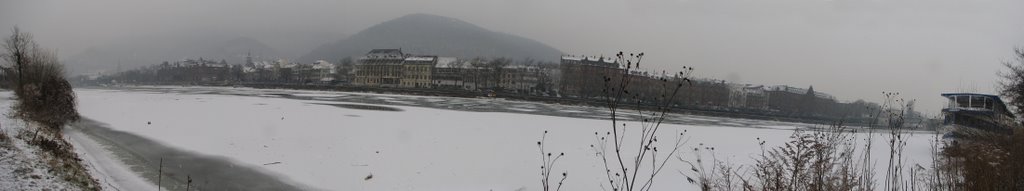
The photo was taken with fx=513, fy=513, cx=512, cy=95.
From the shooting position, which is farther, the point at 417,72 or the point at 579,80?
the point at 417,72

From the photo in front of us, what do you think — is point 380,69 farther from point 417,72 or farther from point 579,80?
point 579,80

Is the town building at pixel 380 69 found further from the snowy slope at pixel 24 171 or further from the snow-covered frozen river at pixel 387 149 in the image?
the snowy slope at pixel 24 171

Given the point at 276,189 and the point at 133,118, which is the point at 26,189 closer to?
the point at 276,189

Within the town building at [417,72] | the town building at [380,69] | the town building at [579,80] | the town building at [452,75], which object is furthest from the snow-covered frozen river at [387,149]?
the town building at [380,69]

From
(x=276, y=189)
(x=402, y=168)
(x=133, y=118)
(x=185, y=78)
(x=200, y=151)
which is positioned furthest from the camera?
(x=185, y=78)

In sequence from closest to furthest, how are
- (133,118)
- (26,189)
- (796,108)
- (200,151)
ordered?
(26,189)
(200,151)
(133,118)
(796,108)

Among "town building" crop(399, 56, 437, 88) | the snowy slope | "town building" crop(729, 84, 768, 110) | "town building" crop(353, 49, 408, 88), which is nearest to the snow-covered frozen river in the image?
the snowy slope

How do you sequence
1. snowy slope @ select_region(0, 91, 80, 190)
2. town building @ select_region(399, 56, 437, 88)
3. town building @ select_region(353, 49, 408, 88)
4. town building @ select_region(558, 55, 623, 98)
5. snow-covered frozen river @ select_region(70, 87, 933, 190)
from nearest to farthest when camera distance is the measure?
snowy slope @ select_region(0, 91, 80, 190) < snow-covered frozen river @ select_region(70, 87, 933, 190) < town building @ select_region(558, 55, 623, 98) < town building @ select_region(399, 56, 437, 88) < town building @ select_region(353, 49, 408, 88)

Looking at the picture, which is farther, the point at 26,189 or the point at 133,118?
the point at 133,118

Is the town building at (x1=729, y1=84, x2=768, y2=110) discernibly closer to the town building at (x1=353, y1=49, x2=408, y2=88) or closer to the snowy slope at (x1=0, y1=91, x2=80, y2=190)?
the town building at (x1=353, y1=49, x2=408, y2=88)

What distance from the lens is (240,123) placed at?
2095 cm

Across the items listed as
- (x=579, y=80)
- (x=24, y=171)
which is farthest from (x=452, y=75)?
(x=24, y=171)

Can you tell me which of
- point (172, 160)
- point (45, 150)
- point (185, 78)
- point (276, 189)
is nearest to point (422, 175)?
point (276, 189)

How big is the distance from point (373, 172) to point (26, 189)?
230 inches
